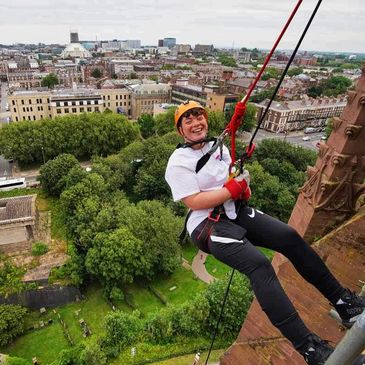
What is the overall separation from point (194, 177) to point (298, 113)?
65265mm

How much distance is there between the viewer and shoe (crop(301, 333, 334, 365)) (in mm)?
3662

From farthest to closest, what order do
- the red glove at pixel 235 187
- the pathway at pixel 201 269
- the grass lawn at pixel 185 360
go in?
the pathway at pixel 201 269, the grass lawn at pixel 185 360, the red glove at pixel 235 187

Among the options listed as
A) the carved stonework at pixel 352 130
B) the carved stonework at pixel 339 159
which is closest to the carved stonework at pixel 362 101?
the carved stonework at pixel 352 130

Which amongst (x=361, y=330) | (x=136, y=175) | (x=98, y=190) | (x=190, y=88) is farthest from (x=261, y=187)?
(x=190, y=88)

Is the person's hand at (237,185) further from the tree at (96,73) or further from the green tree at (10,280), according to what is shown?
the tree at (96,73)

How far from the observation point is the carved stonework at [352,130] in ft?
17.9

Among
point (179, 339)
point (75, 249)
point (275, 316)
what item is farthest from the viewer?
point (75, 249)

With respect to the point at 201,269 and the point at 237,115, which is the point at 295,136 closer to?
the point at 201,269

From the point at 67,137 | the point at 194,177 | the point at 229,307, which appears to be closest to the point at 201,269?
the point at 229,307

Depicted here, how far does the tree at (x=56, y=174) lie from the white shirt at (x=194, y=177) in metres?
30.1

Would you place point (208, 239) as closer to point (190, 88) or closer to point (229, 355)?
point (229, 355)

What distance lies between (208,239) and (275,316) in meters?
1.41

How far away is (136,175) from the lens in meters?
35.7

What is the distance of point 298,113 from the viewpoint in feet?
209
